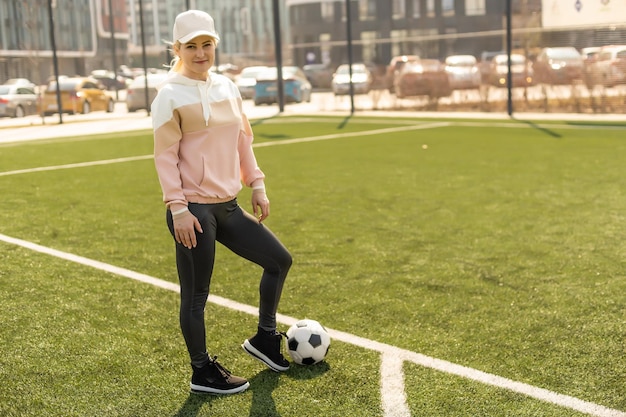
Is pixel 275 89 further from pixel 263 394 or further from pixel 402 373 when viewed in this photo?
pixel 263 394

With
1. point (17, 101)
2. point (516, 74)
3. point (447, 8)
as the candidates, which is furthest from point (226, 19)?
point (516, 74)

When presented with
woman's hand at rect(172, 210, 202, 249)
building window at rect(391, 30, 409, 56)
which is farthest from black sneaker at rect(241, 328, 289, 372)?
building window at rect(391, 30, 409, 56)

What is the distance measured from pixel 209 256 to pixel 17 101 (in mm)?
31288

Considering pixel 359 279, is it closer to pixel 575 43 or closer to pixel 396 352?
pixel 396 352

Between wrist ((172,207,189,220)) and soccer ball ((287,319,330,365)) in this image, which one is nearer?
wrist ((172,207,189,220))

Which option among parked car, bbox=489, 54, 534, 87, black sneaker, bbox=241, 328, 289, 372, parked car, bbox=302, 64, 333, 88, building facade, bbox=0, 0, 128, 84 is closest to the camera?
black sneaker, bbox=241, 328, 289, 372

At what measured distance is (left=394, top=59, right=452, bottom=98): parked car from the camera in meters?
26.6

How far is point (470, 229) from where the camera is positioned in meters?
8.38

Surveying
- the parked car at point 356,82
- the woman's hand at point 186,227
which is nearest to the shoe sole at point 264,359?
the woman's hand at point 186,227

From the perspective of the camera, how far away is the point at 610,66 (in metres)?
22.0

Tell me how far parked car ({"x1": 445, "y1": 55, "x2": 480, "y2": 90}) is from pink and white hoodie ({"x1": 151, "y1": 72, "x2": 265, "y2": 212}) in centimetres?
2265

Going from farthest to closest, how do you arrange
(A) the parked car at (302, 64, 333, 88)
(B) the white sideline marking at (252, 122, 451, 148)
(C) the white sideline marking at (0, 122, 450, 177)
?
(A) the parked car at (302, 64, 333, 88) → (B) the white sideline marking at (252, 122, 451, 148) → (C) the white sideline marking at (0, 122, 450, 177)

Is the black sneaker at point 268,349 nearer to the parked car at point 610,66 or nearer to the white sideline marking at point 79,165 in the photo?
the white sideline marking at point 79,165

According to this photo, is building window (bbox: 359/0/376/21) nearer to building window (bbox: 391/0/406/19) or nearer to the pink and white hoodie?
building window (bbox: 391/0/406/19)
